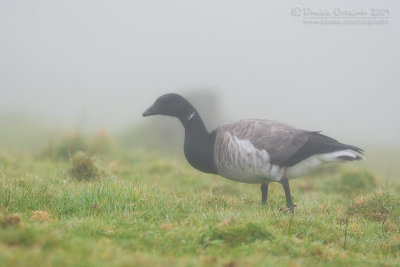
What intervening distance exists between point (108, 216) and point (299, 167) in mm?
3701

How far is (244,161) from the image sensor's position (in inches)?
327

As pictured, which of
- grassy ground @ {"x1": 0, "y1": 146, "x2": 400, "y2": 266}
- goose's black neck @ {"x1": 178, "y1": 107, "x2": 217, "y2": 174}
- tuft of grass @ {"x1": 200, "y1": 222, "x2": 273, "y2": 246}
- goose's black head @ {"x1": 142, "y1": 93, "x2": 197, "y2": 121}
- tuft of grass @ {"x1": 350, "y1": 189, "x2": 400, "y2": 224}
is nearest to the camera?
grassy ground @ {"x1": 0, "y1": 146, "x2": 400, "y2": 266}

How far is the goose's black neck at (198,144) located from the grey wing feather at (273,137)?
56cm

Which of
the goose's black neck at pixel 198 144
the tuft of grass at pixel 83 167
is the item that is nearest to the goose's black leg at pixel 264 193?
the goose's black neck at pixel 198 144

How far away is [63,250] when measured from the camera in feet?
15.3

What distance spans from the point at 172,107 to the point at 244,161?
6.32 ft

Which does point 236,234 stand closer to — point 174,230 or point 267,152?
point 174,230

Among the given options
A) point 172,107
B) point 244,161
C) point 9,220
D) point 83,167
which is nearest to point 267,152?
point 244,161

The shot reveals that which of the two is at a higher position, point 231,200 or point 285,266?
point 285,266

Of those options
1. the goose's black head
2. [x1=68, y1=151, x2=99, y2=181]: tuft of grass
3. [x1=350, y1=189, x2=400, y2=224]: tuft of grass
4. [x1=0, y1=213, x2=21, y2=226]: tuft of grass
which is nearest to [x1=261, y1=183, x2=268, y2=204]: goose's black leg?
[x1=350, y1=189, x2=400, y2=224]: tuft of grass

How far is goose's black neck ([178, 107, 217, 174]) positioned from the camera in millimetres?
9008

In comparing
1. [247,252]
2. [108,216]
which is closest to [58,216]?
[108,216]

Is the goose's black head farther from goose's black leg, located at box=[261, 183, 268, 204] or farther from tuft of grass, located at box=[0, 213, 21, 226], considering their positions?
tuft of grass, located at box=[0, 213, 21, 226]

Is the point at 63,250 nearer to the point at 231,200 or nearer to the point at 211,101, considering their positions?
the point at 231,200
